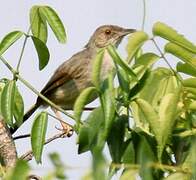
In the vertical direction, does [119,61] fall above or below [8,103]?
above

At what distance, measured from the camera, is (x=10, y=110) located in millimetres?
3727

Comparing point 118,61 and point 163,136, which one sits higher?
point 118,61

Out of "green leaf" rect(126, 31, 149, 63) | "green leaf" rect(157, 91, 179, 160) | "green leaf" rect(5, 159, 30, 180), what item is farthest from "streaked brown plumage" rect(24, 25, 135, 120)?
"green leaf" rect(5, 159, 30, 180)

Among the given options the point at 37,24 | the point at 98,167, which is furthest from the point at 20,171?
the point at 37,24

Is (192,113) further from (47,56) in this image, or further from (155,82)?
(47,56)

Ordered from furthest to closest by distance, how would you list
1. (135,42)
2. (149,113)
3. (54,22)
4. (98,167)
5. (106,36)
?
1. (106,36)
2. (54,22)
3. (135,42)
4. (149,113)
5. (98,167)

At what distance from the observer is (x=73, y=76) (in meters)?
8.20

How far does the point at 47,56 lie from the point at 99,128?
1258 millimetres

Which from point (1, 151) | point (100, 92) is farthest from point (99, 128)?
→ point (1, 151)

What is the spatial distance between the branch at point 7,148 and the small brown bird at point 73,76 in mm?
3438

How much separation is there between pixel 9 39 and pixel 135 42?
0.94 meters

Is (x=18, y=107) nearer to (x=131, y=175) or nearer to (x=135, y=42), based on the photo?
(x=135, y=42)

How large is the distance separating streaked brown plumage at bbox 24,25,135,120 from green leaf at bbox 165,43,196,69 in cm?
440

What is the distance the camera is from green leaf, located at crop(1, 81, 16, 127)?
12.2ft
